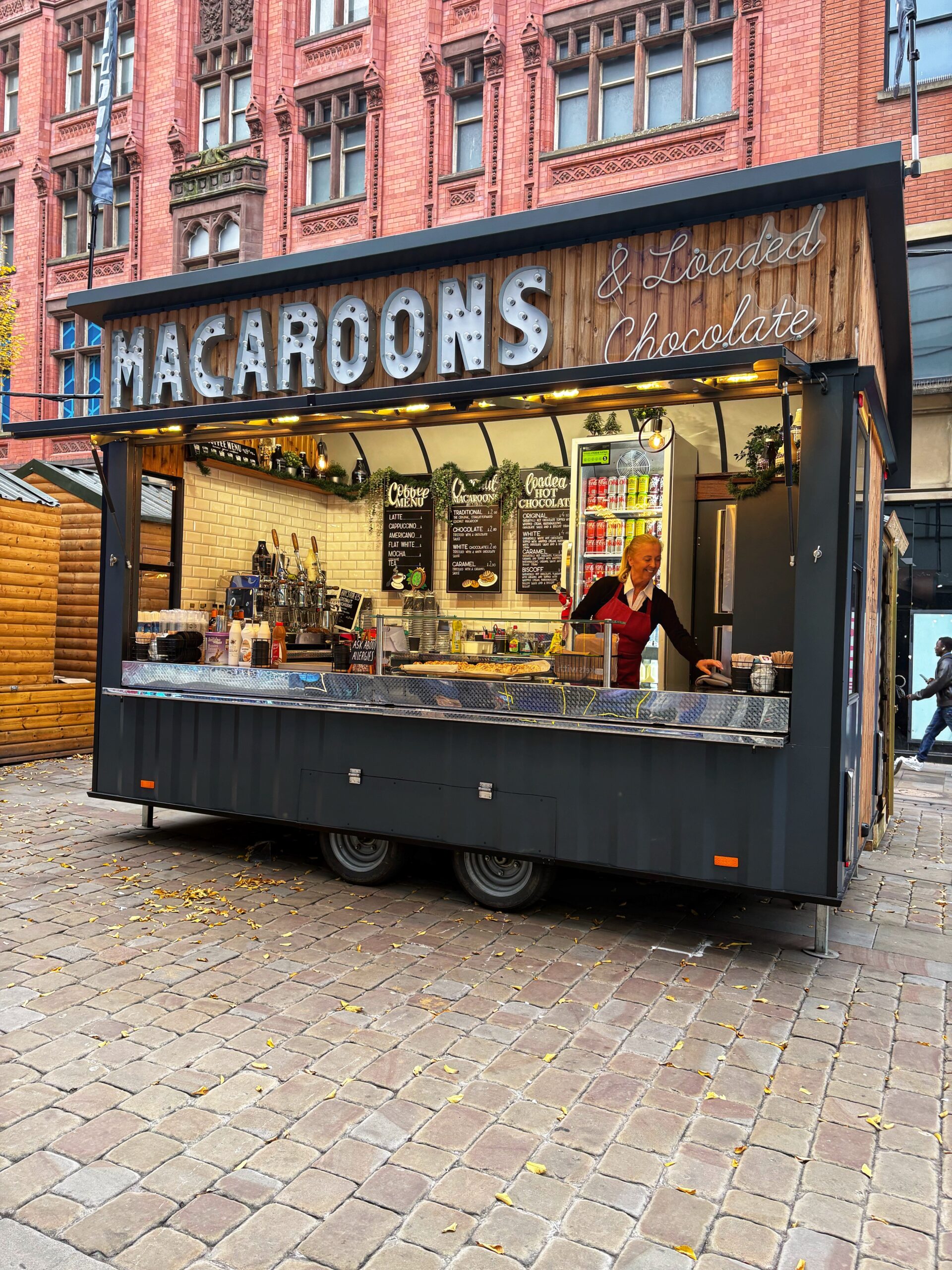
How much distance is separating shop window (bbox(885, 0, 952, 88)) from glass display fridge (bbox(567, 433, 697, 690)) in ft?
27.3

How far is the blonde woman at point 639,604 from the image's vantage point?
21.0 feet

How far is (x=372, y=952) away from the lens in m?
4.93

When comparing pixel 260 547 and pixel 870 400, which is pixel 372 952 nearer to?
pixel 870 400

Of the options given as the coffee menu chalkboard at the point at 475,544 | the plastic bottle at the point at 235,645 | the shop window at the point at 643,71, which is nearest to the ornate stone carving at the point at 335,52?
the shop window at the point at 643,71

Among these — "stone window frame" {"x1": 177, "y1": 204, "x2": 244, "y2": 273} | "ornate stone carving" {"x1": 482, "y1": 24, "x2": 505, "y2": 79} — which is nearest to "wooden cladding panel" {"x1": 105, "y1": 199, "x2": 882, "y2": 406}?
"ornate stone carving" {"x1": 482, "y1": 24, "x2": 505, "y2": 79}

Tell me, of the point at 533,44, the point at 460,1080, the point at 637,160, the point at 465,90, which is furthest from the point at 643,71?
the point at 460,1080

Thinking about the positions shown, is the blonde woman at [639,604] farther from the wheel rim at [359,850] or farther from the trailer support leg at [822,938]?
the wheel rim at [359,850]

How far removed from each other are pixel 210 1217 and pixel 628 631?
14.4 ft

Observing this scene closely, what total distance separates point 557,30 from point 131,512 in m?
13.4

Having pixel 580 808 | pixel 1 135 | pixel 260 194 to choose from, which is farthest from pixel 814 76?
pixel 1 135

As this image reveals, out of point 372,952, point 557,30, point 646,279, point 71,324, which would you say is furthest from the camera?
point 71,324

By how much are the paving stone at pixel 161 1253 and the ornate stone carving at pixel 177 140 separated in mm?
22486

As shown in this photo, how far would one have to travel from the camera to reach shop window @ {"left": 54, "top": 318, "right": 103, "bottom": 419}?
2242 cm

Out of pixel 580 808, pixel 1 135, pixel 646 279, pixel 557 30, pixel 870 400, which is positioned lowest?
pixel 580 808
